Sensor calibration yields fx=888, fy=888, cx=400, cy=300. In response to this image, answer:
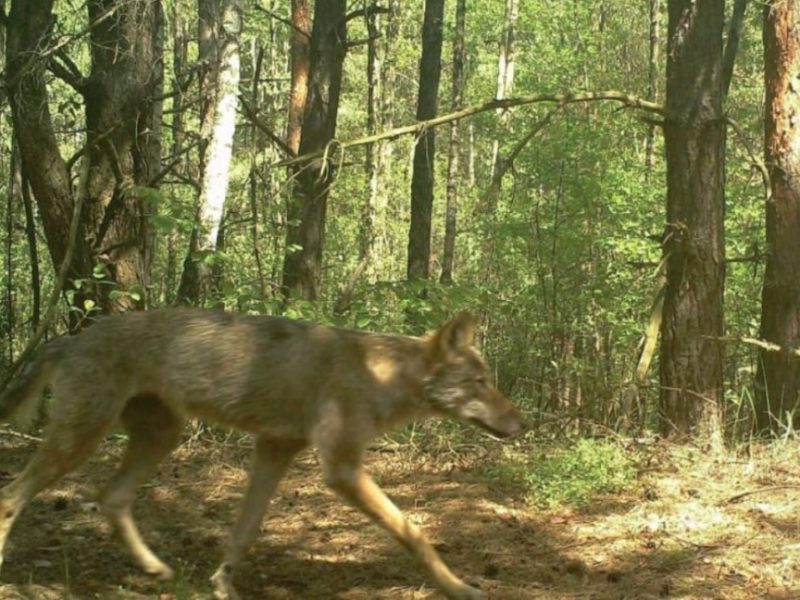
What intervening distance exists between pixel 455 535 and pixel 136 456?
229 cm

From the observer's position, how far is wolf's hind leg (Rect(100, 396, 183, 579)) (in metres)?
5.72

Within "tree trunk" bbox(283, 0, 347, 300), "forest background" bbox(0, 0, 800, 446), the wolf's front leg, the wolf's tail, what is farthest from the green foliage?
"tree trunk" bbox(283, 0, 347, 300)

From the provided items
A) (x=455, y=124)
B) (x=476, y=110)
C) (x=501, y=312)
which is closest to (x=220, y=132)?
(x=476, y=110)

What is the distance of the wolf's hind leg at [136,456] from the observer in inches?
225

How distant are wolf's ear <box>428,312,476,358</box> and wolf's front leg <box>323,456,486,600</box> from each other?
0.93 metres

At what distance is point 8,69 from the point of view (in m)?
9.18

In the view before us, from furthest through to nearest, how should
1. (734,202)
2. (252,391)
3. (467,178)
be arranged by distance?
(467,178) < (734,202) < (252,391)

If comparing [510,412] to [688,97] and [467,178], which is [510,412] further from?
[467,178]

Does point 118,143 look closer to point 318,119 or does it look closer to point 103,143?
point 103,143

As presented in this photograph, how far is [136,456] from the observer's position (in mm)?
5941

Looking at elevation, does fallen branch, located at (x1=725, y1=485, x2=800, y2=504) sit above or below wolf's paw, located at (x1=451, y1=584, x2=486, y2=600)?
above

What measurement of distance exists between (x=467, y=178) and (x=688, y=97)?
32886 mm

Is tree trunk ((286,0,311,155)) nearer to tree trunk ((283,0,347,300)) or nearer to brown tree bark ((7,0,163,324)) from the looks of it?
tree trunk ((283,0,347,300))

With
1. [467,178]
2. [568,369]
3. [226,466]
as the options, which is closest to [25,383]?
[226,466]
